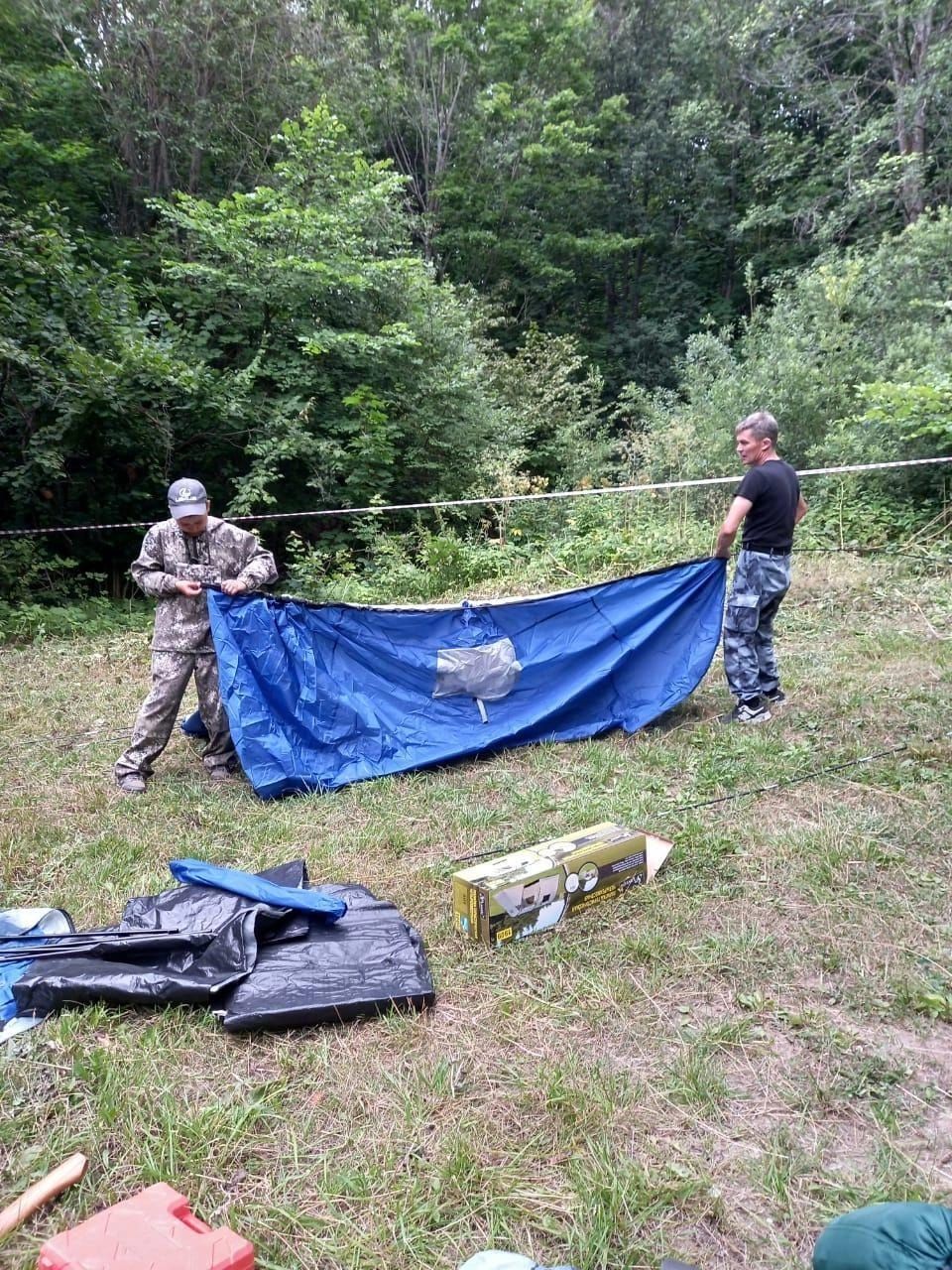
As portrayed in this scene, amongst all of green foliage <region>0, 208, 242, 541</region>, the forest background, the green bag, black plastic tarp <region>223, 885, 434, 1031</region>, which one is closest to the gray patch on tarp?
black plastic tarp <region>223, 885, 434, 1031</region>

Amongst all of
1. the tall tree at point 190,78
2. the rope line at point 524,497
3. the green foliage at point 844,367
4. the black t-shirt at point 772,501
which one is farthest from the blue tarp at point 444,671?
the tall tree at point 190,78

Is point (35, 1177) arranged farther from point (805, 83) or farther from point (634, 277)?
point (634, 277)

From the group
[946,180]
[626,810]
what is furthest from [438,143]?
[626,810]

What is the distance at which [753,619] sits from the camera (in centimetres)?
404

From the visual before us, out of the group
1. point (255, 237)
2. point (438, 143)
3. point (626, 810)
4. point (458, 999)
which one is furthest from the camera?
point (438, 143)

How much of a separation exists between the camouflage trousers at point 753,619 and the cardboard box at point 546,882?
170 cm

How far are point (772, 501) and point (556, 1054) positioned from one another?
289 centimetres

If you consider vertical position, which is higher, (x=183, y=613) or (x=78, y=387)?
(x=78, y=387)

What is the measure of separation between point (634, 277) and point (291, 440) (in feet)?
42.5

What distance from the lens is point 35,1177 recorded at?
5.22 feet

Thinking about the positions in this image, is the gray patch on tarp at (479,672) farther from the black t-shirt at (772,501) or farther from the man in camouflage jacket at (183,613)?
the black t-shirt at (772,501)

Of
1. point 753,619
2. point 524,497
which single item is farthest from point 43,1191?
point 524,497

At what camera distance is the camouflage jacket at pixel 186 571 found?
367cm

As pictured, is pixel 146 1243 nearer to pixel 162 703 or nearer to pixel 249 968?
pixel 249 968
